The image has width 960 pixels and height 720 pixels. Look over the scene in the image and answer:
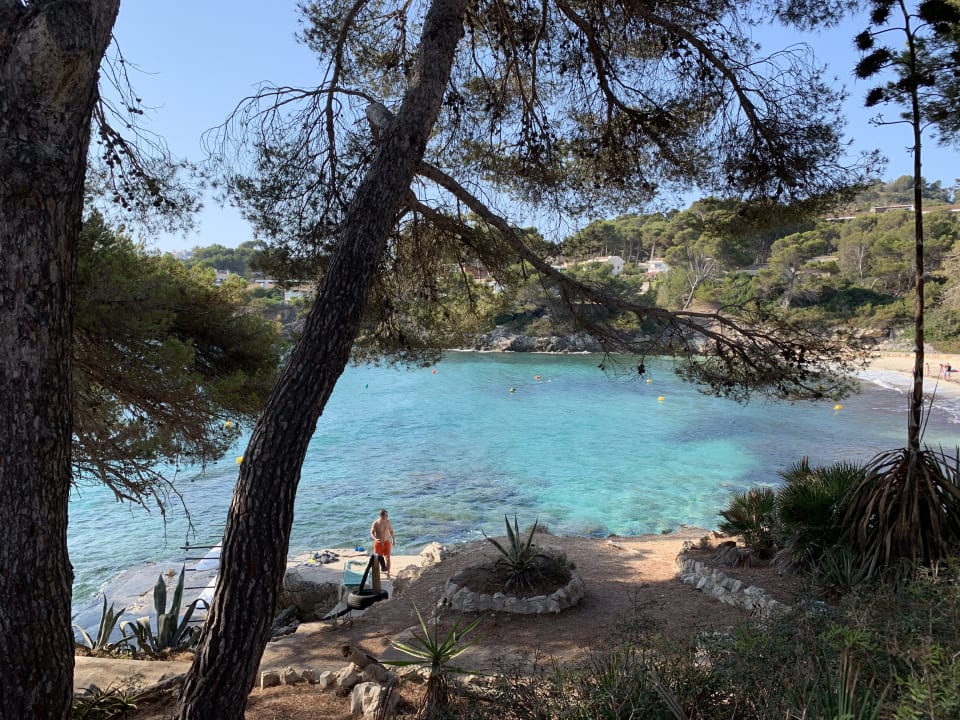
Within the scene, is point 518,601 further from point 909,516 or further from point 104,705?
point 104,705

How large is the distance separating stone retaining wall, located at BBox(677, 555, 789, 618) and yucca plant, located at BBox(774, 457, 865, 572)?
47 centimetres

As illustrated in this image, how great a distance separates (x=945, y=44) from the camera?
4922 millimetres

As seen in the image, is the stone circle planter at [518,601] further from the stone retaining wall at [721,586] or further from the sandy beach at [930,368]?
the sandy beach at [930,368]

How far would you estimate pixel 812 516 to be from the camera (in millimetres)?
5855

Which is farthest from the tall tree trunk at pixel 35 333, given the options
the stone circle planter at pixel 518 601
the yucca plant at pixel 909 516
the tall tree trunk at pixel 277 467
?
the yucca plant at pixel 909 516

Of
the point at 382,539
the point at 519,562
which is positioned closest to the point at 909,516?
the point at 519,562

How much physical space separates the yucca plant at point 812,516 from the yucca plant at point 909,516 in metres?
0.29

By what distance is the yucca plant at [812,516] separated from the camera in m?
5.64

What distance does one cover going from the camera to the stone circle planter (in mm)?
6363

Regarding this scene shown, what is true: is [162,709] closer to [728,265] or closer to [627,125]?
[627,125]

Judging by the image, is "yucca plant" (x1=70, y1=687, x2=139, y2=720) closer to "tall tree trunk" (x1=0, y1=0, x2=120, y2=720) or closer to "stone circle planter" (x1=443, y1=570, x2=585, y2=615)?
"tall tree trunk" (x1=0, y1=0, x2=120, y2=720)

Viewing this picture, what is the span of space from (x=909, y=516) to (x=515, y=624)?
3511mm

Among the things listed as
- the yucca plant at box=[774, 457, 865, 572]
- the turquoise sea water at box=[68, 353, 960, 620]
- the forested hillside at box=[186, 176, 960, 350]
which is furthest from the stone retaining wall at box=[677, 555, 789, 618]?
the forested hillside at box=[186, 176, 960, 350]

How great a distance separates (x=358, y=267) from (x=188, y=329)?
3766mm
